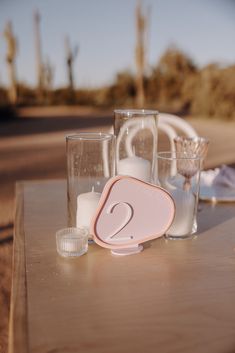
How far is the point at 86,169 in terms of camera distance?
38.3 inches

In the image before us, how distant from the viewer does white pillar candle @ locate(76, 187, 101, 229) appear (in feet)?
3.00

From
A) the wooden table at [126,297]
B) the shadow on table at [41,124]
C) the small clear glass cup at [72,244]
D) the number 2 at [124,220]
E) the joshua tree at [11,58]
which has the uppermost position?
the joshua tree at [11,58]

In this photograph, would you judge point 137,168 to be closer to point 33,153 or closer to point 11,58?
point 33,153

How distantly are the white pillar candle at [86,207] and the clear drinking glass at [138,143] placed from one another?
17cm

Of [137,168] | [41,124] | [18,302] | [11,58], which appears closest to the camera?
[18,302]

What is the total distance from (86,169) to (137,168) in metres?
0.16

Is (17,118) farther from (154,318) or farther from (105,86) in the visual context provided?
(154,318)

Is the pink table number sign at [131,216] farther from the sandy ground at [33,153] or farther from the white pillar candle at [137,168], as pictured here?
the sandy ground at [33,153]

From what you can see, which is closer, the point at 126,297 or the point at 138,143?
the point at 126,297

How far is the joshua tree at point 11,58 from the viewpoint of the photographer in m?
12.1

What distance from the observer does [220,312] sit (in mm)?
664

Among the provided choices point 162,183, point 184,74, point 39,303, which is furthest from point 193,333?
point 184,74

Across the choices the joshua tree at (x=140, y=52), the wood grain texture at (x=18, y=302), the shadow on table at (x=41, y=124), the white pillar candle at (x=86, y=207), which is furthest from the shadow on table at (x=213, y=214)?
the joshua tree at (x=140, y=52)

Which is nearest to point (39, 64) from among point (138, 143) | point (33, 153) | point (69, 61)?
point (69, 61)
